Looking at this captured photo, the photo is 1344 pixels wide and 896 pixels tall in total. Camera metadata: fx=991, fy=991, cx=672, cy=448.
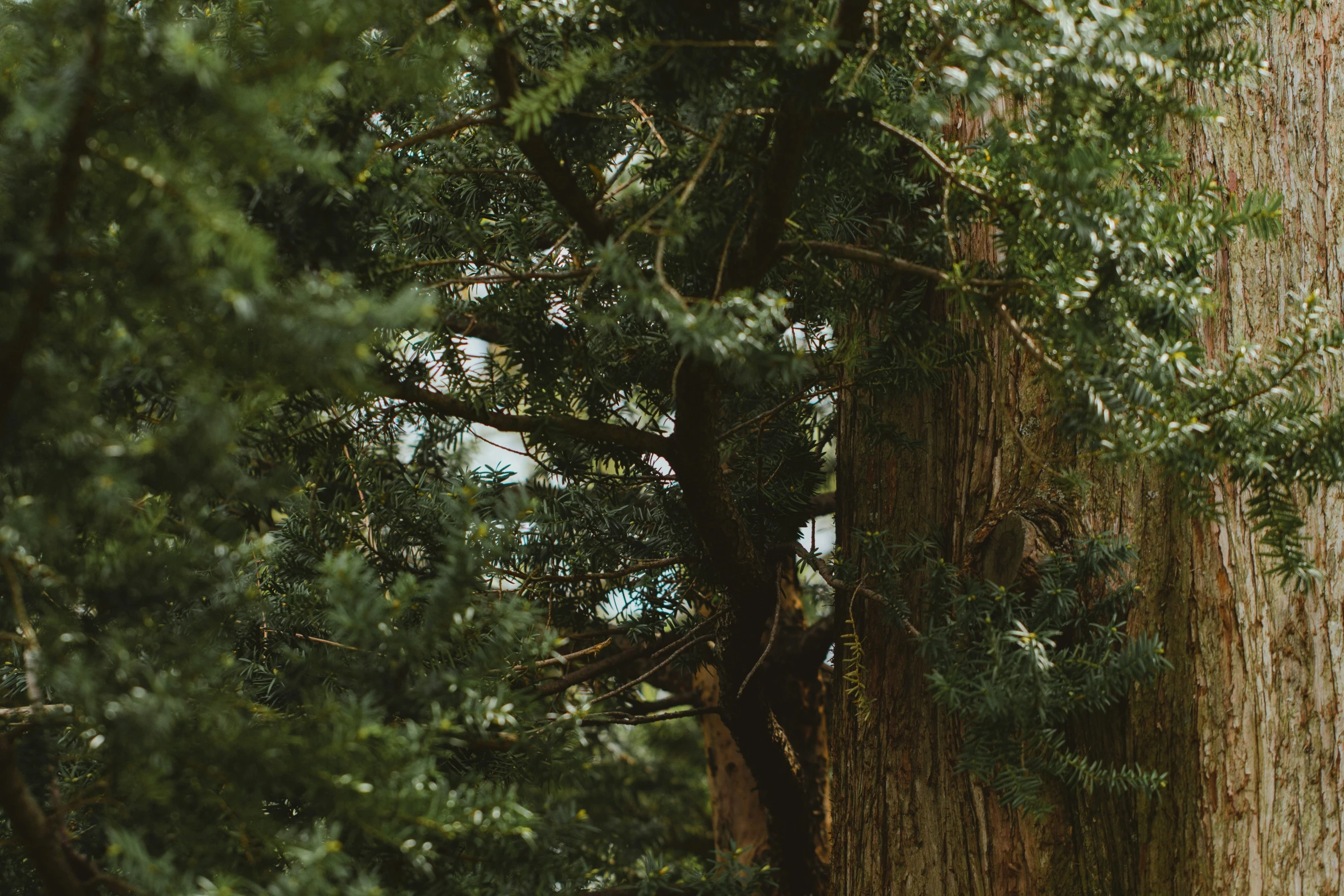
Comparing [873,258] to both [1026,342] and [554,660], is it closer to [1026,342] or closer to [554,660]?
[1026,342]

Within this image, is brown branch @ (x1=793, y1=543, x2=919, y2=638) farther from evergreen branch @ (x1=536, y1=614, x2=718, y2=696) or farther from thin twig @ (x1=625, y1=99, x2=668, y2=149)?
thin twig @ (x1=625, y1=99, x2=668, y2=149)

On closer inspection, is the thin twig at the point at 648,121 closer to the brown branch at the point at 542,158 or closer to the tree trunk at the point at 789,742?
the brown branch at the point at 542,158

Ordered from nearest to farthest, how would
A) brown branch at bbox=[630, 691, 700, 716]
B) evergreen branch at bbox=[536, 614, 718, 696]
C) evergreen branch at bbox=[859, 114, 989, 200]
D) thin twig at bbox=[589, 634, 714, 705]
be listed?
1. evergreen branch at bbox=[859, 114, 989, 200]
2. evergreen branch at bbox=[536, 614, 718, 696]
3. thin twig at bbox=[589, 634, 714, 705]
4. brown branch at bbox=[630, 691, 700, 716]

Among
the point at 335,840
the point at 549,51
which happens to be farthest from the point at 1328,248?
the point at 335,840

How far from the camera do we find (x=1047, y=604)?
5.53ft

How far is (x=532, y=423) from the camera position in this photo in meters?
1.71

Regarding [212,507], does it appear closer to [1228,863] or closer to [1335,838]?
[1228,863]

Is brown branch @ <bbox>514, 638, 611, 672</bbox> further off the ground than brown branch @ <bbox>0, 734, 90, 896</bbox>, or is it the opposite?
brown branch @ <bbox>514, 638, 611, 672</bbox>

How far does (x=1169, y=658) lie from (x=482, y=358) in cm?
136

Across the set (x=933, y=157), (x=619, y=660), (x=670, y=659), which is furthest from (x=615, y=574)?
(x=933, y=157)

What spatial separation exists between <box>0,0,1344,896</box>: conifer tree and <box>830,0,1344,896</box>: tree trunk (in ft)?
0.31

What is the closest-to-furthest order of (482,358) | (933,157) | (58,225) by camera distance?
(58,225) → (933,157) → (482,358)

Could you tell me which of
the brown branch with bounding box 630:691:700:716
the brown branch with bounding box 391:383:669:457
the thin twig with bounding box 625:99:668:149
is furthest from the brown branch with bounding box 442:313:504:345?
the brown branch with bounding box 630:691:700:716

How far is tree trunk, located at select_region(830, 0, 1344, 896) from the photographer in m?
1.72
